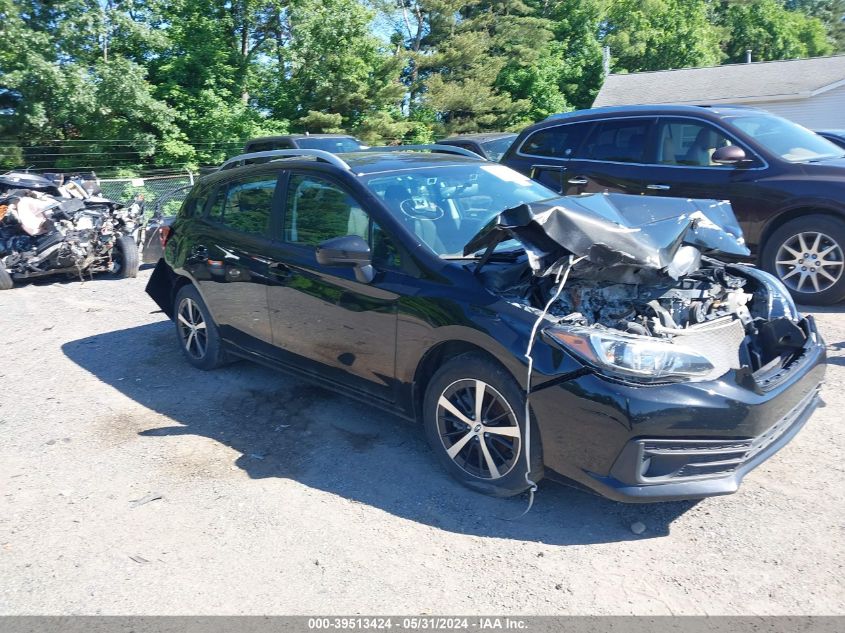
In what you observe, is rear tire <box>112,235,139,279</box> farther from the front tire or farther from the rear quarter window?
the front tire

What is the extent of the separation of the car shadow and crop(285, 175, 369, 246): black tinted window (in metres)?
1.27

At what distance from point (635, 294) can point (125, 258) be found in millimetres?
8854

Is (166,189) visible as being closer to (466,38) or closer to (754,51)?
(466,38)

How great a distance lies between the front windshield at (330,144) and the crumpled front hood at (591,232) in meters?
10.3

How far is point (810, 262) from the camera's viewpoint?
23.0 ft

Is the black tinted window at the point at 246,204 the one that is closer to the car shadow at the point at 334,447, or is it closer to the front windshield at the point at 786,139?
the car shadow at the point at 334,447

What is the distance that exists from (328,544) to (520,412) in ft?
3.79

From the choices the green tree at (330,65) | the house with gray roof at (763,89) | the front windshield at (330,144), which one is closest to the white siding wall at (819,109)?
the house with gray roof at (763,89)

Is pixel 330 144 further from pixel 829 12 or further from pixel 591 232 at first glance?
pixel 829 12

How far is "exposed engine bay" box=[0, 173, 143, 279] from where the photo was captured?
401 inches

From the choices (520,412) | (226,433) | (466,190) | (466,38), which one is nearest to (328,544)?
(520,412)

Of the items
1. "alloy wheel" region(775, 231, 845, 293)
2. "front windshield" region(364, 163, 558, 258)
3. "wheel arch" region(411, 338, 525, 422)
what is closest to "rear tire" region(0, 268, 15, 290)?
"front windshield" region(364, 163, 558, 258)

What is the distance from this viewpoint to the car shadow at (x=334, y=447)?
3.76m

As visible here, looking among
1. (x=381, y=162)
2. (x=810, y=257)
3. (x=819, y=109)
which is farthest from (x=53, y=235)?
(x=819, y=109)
